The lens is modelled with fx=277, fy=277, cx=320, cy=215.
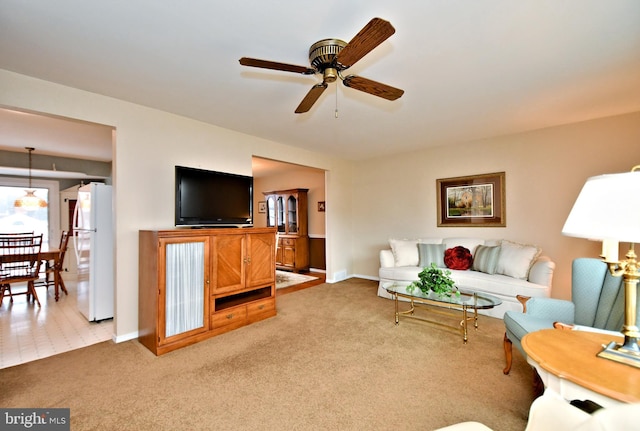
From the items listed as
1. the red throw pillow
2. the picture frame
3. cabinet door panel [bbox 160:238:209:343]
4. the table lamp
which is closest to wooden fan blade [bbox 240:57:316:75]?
the table lamp

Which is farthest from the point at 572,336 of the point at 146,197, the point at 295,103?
the point at 146,197

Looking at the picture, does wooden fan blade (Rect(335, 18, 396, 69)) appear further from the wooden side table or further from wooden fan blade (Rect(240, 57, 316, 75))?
the wooden side table

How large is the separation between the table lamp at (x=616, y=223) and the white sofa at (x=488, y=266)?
236cm

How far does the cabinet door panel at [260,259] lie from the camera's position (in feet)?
11.0

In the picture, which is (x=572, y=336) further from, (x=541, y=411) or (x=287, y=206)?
(x=287, y=206)

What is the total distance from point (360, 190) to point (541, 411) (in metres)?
5.13

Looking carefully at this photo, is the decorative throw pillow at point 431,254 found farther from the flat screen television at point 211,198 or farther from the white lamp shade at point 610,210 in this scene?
the white lamp shade at point 610,210

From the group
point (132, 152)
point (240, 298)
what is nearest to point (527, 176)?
point (240, 298)

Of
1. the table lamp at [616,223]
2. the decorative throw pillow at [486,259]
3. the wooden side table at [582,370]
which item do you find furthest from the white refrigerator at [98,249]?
the decorative throw pillow at [486,259]

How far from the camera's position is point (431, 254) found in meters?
4.41

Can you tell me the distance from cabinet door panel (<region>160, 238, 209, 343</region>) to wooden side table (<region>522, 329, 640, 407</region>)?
8.98ft

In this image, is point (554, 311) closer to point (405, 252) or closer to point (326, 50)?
point (405, 252)

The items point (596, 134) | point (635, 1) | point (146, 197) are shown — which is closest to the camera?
point (635, 1)

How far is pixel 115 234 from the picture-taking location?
286 centimetres
